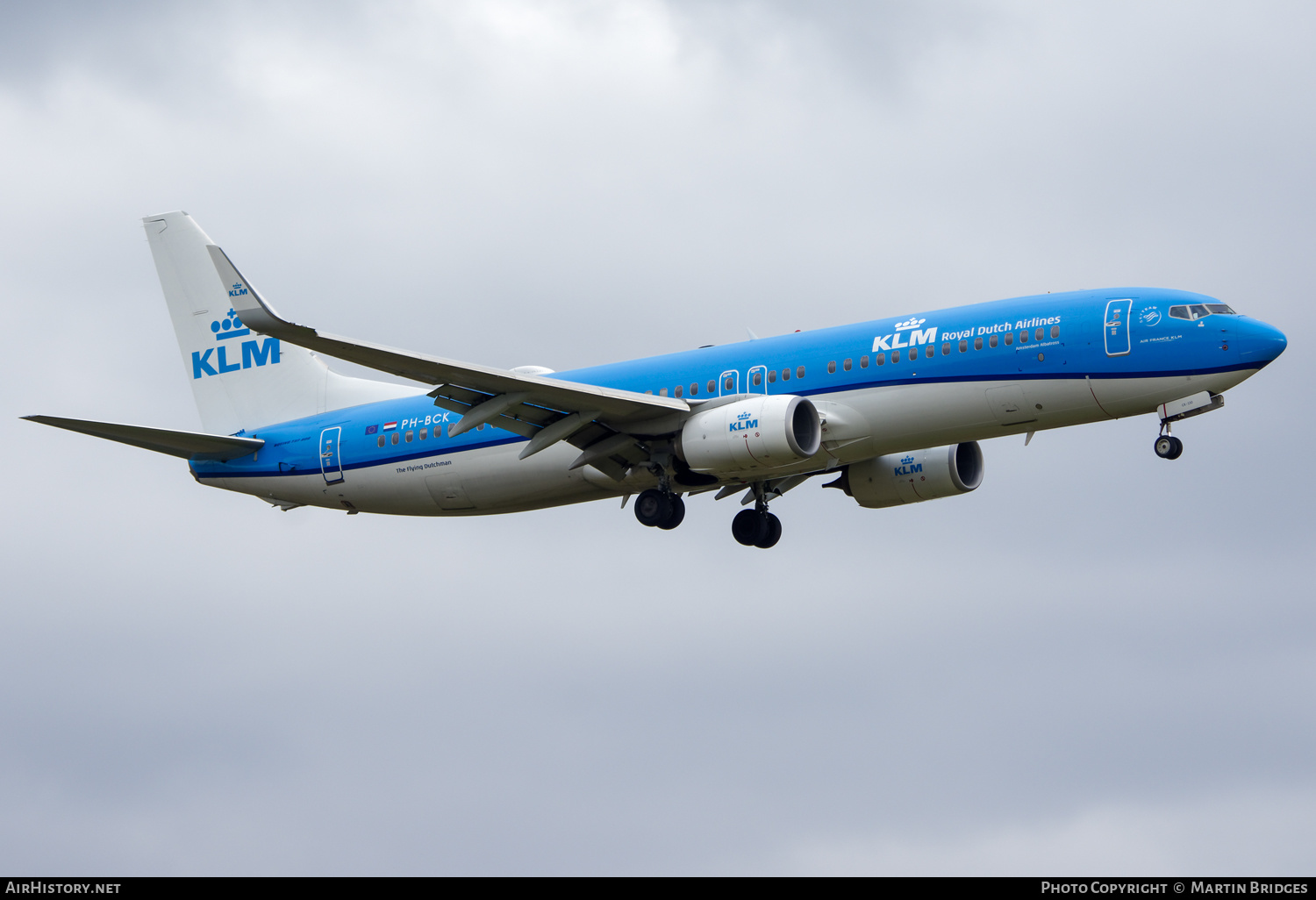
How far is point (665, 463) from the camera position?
131ft

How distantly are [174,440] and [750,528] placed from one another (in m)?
16.2

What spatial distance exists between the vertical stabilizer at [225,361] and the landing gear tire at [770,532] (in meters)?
10.6

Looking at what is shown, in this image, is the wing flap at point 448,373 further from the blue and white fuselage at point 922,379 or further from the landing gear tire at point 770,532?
the landing gear tire at point 770,532

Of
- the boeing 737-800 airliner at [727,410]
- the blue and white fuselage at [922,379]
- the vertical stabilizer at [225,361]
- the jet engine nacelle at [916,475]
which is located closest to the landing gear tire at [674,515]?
the boeing 737-800 airliner at [727,410]

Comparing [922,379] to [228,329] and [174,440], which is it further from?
[228,329]

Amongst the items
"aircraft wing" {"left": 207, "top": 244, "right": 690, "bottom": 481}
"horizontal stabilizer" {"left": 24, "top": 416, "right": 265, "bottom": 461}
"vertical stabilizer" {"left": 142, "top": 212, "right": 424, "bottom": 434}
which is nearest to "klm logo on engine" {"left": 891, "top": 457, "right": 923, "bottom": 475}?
"aircraft wing" {"left": 207, "top": 244, "right": 690, "bottom": 481}

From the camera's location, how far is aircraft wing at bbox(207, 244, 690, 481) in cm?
3522

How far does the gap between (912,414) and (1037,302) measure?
391 cm

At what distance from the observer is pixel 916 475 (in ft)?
142

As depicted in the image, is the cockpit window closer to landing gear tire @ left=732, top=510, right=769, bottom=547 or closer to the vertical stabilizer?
landing gear tire @ left=732, top=510, right=769, bottom=547

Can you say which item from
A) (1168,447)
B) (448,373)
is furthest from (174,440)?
(1168,447)

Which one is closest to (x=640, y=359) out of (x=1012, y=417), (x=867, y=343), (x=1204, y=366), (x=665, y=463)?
(x=665, y=463)

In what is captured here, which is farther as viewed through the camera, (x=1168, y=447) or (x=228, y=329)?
(x=228, y=329)

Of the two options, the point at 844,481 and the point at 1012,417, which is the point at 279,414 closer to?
the point at 844,481
